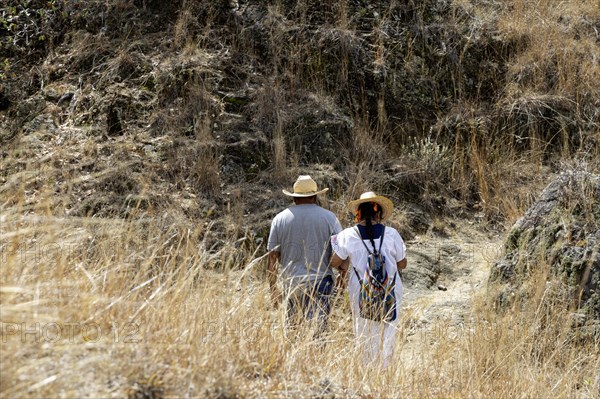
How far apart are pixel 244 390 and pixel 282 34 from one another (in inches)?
287

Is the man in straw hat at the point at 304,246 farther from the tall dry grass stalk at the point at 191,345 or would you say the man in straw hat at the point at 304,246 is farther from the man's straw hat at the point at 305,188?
the tall dry grass stalk at the point at 191,345

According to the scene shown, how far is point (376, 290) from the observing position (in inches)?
219

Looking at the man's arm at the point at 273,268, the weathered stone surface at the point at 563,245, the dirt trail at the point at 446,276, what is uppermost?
the man's arm at the point at 273,268

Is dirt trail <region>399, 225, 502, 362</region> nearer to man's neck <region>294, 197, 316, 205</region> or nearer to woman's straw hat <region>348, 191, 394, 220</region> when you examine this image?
woman's straw hat <region>348, 191, 394, 220</region>

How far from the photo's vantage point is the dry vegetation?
21.4 ft

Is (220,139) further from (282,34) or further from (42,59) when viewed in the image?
(42,59)

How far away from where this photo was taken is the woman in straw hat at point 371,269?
18.0ft

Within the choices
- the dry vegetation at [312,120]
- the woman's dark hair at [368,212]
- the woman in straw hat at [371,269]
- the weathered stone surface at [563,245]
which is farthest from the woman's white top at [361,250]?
the weathered stone surface at [563,245]

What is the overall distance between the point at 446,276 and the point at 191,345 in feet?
16.3

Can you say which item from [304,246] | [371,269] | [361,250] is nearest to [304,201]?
[304,246]

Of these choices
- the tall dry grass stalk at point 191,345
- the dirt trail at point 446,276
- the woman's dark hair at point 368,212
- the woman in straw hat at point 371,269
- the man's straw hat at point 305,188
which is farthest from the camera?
the dirt trail at point 446,276

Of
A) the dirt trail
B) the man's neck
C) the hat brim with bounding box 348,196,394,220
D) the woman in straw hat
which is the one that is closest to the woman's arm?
the woman in straw hat

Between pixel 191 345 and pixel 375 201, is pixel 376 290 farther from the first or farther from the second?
pixel 191 345

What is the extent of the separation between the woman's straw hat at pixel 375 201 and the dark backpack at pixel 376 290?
40 centimetres
